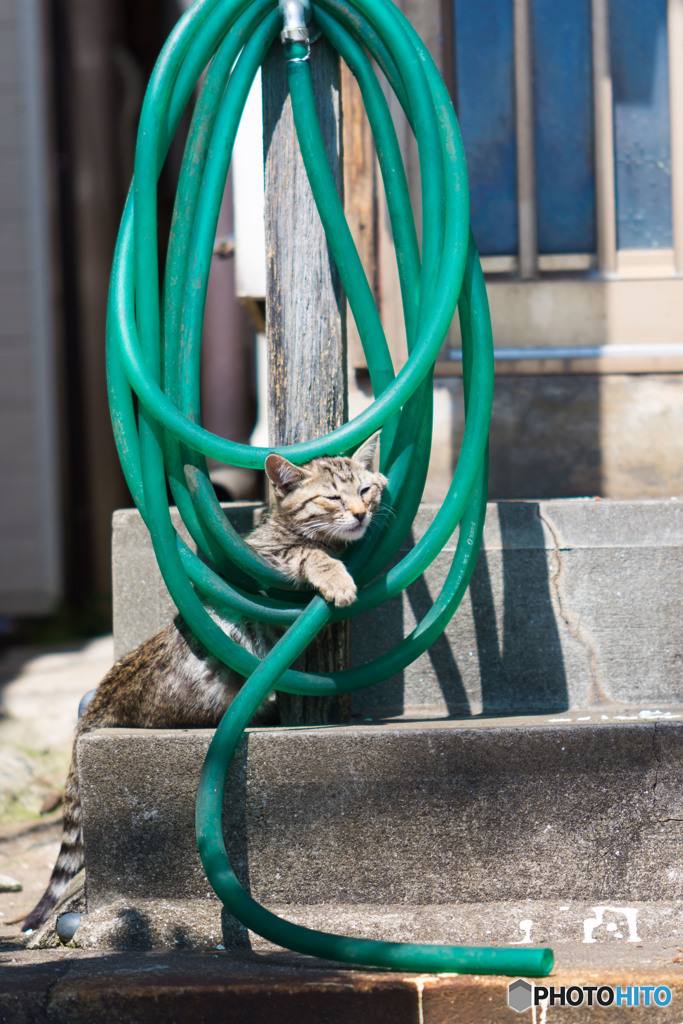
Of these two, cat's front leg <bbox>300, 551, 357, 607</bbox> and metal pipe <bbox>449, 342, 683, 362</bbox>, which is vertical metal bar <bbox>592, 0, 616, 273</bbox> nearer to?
metal pipe <bbox>449, 342, 683, 362</bbox>

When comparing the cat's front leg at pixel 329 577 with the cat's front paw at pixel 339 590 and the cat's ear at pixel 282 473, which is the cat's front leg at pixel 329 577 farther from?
the cat's ear at pixel 282 473

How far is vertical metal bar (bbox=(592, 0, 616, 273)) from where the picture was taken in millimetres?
3811

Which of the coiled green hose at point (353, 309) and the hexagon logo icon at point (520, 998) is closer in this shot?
the hexagon logo icon at point (520, 998)

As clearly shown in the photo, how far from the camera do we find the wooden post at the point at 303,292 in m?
2.65

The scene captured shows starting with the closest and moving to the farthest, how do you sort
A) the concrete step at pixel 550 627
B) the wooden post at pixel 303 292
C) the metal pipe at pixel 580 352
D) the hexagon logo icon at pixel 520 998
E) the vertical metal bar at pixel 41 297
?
the hexagon logo icon at pixel 520 998 → the wooden post at pixel 303 292 → the concrete step at pixel 550 627 → the metal pipe at pixel 580 352 → the vertical metal bar at pixel 41 297

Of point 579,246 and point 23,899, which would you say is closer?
point 23,899

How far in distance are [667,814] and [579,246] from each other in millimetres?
2451

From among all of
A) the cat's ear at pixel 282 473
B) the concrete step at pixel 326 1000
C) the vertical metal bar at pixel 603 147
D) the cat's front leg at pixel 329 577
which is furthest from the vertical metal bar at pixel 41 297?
the concrete step at pixel 326 1000

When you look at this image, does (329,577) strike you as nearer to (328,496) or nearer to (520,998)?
(328,496)

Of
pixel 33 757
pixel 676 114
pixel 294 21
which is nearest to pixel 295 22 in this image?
pixel 294 21

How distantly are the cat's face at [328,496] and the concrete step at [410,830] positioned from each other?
0.57m

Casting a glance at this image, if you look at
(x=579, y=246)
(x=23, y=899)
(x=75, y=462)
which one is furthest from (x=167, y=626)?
(x=75, y=462)

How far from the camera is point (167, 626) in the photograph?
2846 millimetres

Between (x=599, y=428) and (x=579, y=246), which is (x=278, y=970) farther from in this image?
(x=579, y=246)
